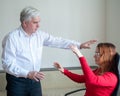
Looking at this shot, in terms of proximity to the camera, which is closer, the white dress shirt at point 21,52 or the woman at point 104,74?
the woman at point 104,74

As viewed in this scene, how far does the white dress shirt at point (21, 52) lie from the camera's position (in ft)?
6.77

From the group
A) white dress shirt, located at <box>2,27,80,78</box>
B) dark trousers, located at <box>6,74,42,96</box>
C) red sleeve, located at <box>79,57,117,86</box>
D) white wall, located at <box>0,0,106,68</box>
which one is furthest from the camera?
white wall, located at <box>0,0,106,68</box>

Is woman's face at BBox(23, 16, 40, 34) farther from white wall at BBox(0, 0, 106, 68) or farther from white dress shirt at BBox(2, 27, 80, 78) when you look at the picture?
white wall at BBox(0, 0, 106, 68)

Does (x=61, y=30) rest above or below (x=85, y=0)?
below

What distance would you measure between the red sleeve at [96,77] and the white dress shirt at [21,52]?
0.53m

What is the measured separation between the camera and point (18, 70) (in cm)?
204

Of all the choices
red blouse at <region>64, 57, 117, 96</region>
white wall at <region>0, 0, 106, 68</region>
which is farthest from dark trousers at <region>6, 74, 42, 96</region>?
white wall at <region>0, 0, 106, 68</region>

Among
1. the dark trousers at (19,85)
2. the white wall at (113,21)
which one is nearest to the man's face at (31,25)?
the dark trousers at (19,85)

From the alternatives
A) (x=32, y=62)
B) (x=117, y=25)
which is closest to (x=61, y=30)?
(x=117, y=25)

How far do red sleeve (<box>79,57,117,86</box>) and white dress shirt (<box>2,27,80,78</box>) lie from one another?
1.73 ft

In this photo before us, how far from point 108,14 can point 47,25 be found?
964mm

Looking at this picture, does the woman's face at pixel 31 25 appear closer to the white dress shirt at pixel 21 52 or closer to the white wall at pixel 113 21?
the white dress shirt at pixel 21 52

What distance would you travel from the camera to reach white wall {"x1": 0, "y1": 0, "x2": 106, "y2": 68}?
337 cm

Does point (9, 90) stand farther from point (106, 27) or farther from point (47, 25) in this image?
point (106, 27)
